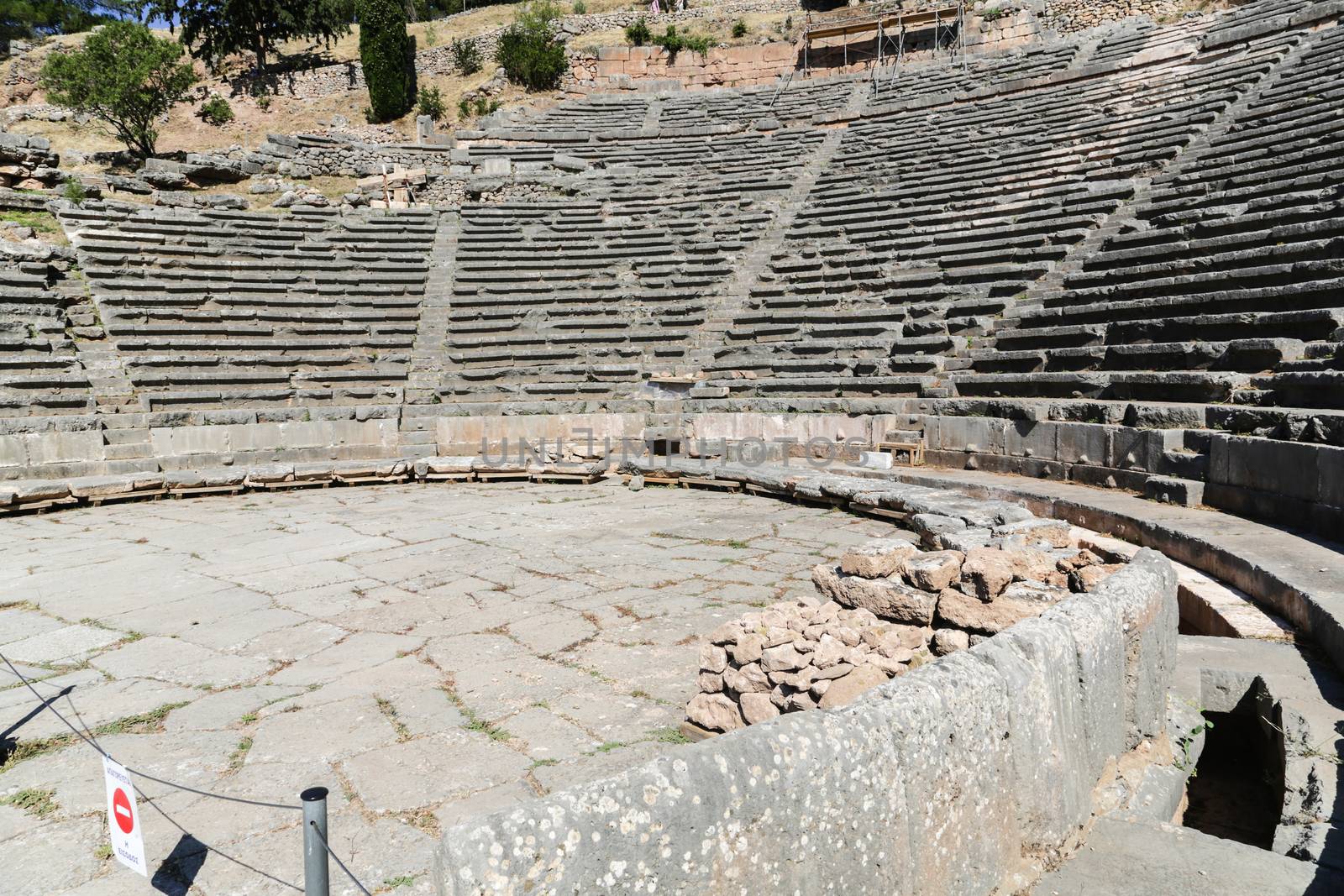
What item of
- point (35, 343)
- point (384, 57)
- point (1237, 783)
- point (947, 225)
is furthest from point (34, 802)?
point (384, 57)

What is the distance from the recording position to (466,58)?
27734mm

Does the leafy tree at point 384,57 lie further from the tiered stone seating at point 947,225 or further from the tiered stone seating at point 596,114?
the tiered stone seating at point 947,225

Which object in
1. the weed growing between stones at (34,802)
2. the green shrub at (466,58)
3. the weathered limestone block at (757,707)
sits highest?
the green shrub at (466,58)

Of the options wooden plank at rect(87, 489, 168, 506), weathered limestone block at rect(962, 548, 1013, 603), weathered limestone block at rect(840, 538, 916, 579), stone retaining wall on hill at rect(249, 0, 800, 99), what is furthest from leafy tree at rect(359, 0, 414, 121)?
weathered limestone block at rect(962, 548, 1013, 603)

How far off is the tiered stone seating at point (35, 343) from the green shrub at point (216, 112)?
1766 cm

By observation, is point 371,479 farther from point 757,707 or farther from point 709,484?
point 757,707

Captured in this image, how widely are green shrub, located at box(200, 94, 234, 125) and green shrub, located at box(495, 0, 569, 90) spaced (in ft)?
31.2

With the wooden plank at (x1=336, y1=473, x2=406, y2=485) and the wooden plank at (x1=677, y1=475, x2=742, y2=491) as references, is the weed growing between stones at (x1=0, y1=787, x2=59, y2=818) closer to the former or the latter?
the wooden plank at (x1=677, y1=475, x2=742, y2=491)

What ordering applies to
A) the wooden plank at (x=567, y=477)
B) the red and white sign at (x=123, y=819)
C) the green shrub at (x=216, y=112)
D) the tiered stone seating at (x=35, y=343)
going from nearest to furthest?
the red and white sign at (x=123, y=819), the tiered stone seating at (x=35, y=343), the wooden plank at (x=567, y=477), the green shrub at (x=216, y=112)

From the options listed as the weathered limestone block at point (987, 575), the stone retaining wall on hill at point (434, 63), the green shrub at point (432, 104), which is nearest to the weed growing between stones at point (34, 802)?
the weathered limestone block at point (987, 575)

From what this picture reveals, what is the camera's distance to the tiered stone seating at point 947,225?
10414 mm

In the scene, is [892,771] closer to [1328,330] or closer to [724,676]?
[724,676]

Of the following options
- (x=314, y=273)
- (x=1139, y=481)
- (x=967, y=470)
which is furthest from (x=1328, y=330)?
(x=314, y=273)

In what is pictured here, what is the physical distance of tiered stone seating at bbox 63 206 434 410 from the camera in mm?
10797
